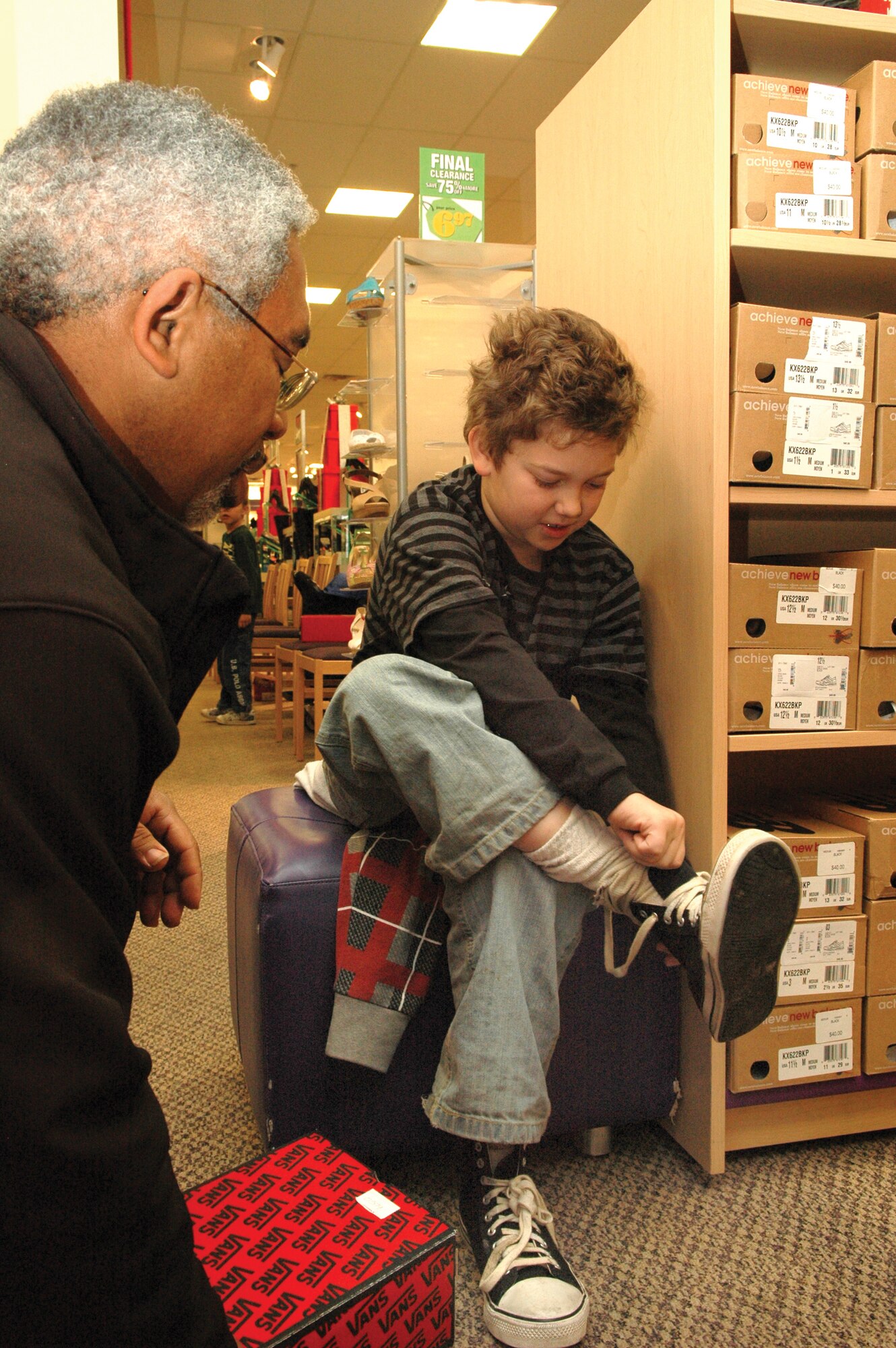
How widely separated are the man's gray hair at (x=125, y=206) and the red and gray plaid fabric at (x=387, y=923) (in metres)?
0.64

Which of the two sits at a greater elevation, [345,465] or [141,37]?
[141,37]

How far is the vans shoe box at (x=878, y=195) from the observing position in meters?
1.15

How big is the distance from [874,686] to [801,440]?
32cm

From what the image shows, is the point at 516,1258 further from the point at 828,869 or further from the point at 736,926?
the point at 828,869

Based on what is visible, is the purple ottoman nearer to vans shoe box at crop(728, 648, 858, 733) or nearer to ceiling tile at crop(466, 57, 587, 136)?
vans shoe box at crop(728, 648, 858, 733)

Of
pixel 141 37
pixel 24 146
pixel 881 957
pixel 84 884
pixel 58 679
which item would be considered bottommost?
pixel 881 957

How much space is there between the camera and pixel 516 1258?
0.93 metres

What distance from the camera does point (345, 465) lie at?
2877 mm

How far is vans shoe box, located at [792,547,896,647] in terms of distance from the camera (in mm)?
1179

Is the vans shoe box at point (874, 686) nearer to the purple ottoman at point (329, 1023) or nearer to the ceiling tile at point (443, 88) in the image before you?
the purple ottoman at point (329, 1023)

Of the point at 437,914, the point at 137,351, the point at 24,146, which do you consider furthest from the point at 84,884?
the point at 437,914

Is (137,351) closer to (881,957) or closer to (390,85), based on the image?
(881,957)

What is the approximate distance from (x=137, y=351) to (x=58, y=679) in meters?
0.24

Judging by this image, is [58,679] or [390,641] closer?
[58,679]
